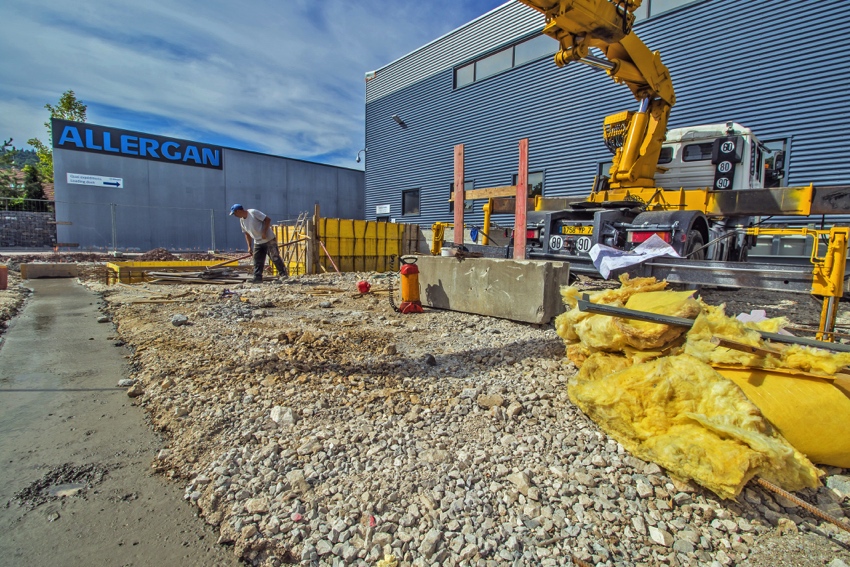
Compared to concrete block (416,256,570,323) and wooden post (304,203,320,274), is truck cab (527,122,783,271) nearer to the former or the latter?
concrete block (416,256,570,323)

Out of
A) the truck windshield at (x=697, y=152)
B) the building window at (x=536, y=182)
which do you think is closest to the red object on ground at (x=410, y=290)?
the truck windshield at (x=697, y=152)

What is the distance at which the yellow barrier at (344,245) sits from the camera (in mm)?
12188

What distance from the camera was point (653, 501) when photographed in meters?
2.07

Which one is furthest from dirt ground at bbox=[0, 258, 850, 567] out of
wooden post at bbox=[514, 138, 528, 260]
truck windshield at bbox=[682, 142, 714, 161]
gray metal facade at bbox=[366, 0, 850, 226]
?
gray metal facade at bbox=[366, 0, 850, 226]

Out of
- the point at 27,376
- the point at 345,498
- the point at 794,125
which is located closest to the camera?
the point at 345,498

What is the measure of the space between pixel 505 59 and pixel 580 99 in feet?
13.0

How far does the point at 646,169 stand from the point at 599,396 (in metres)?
6.70

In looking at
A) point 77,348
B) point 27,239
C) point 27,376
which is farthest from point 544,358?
point 27,239

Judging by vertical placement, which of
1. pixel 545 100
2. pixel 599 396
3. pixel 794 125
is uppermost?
pixel 545 100

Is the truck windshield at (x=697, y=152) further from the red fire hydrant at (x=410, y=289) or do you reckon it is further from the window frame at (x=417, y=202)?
the window frame at (x=417, y=202)

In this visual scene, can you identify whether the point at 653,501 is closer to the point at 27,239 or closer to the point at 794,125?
the point at 794,125

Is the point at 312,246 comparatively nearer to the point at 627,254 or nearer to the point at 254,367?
the point at 254,367

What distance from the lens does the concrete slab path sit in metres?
1.86

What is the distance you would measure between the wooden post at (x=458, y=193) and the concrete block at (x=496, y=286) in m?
0.61
